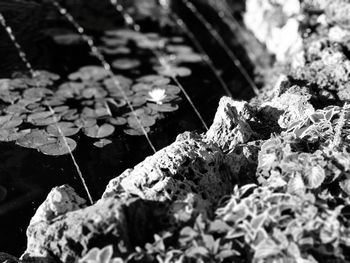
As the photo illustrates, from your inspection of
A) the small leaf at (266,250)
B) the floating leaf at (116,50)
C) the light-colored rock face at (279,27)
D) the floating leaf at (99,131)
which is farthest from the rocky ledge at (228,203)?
the floating leaf at (116,50)

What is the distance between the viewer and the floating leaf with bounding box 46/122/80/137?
10.1 feet

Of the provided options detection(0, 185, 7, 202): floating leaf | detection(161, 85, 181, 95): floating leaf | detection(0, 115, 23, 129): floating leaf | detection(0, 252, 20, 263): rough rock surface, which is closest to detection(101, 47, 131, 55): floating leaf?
detection(161, 85, 181, 95): floating leaf

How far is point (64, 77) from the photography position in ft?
12.6

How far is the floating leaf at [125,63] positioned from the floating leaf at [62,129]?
0.99 m

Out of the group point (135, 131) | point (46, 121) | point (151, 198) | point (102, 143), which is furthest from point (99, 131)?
point (151, 198)

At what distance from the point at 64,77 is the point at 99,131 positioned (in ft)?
2.96

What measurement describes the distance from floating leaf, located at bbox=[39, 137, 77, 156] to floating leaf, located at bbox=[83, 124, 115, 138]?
0.46 feet

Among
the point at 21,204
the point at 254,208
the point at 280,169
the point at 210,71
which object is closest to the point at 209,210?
the point at 254,208

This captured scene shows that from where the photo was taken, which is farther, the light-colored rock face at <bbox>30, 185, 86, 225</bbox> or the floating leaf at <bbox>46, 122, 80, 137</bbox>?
the floating leaf at <bbox>46, 122, 80, 137</bbox>

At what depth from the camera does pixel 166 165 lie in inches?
87.1

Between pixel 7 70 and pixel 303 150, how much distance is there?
249 cm

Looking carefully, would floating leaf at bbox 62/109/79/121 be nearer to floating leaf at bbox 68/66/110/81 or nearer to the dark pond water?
the dark pond water

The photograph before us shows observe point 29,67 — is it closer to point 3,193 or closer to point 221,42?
point 3,193

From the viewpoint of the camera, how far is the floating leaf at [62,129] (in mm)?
3086
